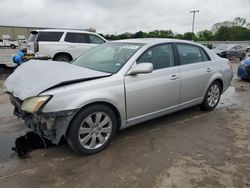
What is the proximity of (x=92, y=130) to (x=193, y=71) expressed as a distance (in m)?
2.30

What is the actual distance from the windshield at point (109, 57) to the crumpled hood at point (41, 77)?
0.31 m

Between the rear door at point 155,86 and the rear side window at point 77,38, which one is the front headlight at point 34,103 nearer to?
the rear door at point 155,86

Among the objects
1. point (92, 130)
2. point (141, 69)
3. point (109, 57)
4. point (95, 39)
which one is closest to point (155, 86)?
point (141, 69)

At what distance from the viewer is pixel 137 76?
347 centimetres

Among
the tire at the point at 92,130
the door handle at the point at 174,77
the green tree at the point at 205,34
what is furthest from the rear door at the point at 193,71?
the green tree at the point at 205,34

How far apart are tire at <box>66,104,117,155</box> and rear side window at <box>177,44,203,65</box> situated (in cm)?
184

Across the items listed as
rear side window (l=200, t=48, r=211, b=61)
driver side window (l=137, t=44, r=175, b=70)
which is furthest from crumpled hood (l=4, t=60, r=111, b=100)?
rear side window (l=200, t=48, r=211, b=61)

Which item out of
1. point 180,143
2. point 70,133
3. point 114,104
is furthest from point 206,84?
point 70,133

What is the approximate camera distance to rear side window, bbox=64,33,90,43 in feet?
33.4

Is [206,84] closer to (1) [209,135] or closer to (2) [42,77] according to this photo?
(1) [209,135]

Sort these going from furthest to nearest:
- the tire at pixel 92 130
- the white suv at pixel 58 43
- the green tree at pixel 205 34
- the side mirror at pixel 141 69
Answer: the green tree at pixel 205 34
the white suv at pixel 58 43
the side mirror at pixel 141 69
the tire at pixel 92 130

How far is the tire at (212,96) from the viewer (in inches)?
195

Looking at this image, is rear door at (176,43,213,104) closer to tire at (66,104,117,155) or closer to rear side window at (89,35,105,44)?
Result: tire at (66,104,117,155)

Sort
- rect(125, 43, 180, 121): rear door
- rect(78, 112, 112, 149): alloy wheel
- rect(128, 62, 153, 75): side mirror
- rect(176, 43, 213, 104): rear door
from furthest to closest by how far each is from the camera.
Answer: rect(176, 43, 213, 104): rear door
rect(125, 43, 180, 121): rear door
rect(128, 62, 153, 75): side mirror
rect(78, 112, 112, 149): alloy wheel
